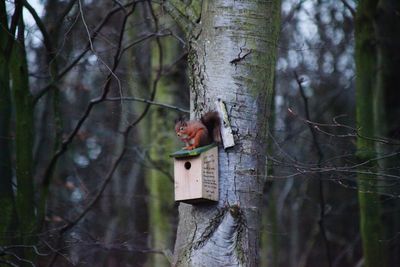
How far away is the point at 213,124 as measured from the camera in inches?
210

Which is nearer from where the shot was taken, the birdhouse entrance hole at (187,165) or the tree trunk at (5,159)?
the birdhouse entrance hole at (187,165)

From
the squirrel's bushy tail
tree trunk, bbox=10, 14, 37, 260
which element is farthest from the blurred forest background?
the squirrel's bushy tail

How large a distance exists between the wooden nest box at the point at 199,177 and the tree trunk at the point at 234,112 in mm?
61

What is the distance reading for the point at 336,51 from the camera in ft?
49.2

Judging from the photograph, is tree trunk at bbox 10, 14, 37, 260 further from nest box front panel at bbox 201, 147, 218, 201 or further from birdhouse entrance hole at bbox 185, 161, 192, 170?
nest box front panel at bbox 201, 147, 218, 201

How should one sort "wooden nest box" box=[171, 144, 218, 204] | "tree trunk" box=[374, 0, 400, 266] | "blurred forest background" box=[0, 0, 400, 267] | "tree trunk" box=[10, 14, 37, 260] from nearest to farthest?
"wooden nest box" box=[171, 144, 218, 204] → "blurred forest background" box=[0, 0, 400, 267] → "tree trunk" box=[10, 14, 37, 260] → "tree trunk" box=[374, 0, 400, 266]

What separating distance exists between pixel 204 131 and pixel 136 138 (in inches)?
319

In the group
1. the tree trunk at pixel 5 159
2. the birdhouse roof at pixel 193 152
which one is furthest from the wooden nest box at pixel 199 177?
the tree trunk at pixel 5 159

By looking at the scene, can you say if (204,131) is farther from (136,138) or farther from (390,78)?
(390,78)

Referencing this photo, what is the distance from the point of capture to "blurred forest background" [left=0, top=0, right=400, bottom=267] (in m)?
7.23

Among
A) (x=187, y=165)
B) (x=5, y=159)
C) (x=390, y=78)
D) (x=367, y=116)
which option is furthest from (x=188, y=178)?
(x=390, y=78)

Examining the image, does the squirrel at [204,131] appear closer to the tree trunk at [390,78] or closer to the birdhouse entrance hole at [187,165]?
the birdhouse entrance hole at [187,165]

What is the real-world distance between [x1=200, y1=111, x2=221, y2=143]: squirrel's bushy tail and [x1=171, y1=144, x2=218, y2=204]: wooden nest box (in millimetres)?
64

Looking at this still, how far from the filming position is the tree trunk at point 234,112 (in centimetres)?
519
